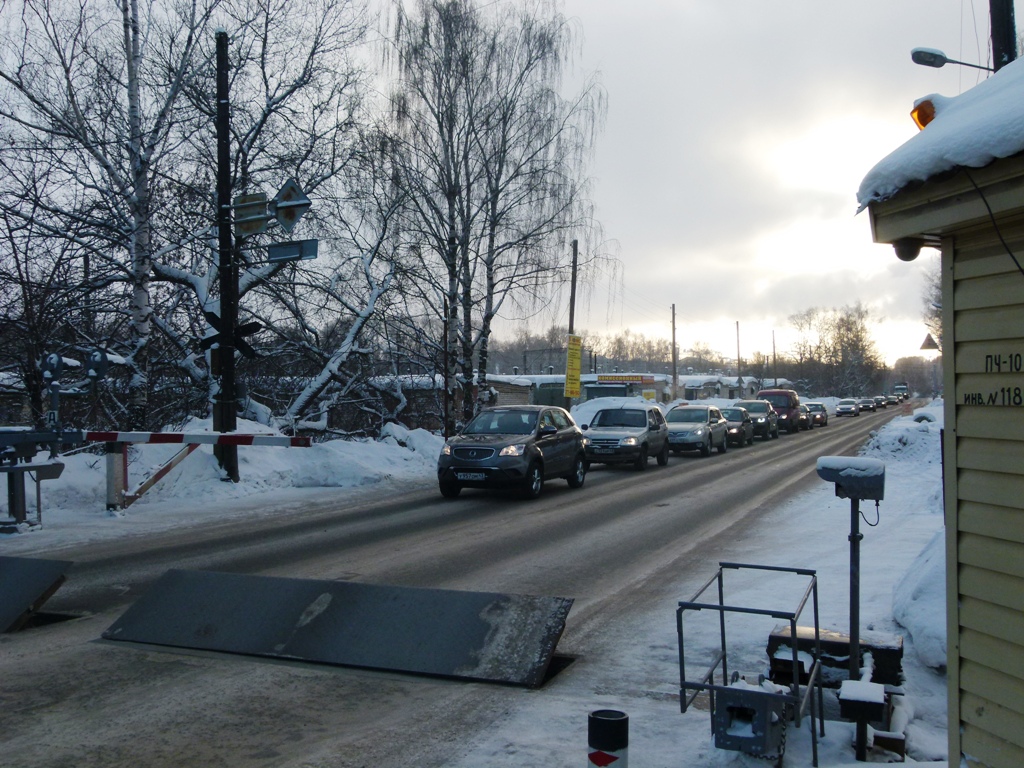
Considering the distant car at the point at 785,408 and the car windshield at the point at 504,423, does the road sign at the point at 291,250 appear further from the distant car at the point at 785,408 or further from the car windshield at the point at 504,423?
the distant car at the point at 785,408

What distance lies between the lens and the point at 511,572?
9.12 metres

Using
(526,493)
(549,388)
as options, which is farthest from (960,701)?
(549,388)

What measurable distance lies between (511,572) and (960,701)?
5.78m

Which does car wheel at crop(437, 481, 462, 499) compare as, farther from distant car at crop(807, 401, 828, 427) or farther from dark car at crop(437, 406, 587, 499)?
distant car at crop(807, 401, 828, 427)

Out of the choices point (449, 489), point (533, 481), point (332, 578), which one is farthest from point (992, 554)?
point (449, 489)

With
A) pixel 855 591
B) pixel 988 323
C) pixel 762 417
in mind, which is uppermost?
pixel 988 323

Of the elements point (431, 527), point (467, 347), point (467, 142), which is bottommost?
point (431, 527)

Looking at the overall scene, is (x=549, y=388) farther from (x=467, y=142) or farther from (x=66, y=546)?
(x=66, y=546)

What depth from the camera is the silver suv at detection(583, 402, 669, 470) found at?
22.1 metres

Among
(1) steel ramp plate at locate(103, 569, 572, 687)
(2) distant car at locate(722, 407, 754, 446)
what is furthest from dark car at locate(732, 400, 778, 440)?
(1) steel ramp plate at locate(103, 569, 572, 687)

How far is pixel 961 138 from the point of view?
3.31 meters

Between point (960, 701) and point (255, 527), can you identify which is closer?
point (960, 701)

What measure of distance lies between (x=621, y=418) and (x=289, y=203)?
39.2 ft

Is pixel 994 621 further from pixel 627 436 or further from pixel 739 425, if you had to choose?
pixel 739 425
